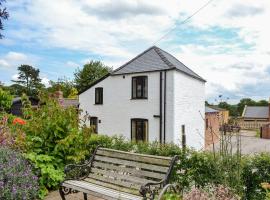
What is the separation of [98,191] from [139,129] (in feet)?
47.6

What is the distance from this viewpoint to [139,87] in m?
19.8

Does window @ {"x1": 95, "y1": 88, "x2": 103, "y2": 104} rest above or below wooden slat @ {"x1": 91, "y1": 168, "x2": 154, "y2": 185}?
above

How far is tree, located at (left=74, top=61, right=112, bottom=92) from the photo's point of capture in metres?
44.9

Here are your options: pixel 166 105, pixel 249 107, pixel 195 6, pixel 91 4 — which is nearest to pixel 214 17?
pixel 195 6

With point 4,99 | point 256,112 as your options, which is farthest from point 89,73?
point 256,112

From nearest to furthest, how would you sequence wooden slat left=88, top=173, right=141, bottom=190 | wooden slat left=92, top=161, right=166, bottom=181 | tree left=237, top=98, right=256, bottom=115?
wooden slat left=92, top=161, right=166, bottom=181 → wooden slat left=88, top=173, right=141, bottom=190 → tree left=237, top=98, right=256, bottom=115

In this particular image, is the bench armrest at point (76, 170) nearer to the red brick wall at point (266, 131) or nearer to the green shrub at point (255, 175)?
the green shrub at point (255, 175)

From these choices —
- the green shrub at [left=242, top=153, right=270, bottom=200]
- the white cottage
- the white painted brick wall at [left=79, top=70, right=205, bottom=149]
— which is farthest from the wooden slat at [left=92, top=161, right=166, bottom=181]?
the white cottage

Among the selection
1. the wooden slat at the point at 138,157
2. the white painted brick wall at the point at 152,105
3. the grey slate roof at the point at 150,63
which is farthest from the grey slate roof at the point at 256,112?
the wooden slat at the point at 138,157

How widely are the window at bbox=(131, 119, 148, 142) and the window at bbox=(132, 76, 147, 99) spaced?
1.60m

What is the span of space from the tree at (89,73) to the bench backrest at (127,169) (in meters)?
39.0

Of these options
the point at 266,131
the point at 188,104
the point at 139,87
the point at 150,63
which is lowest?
the point at 266,131

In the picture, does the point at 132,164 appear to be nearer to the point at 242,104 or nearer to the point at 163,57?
the point at 242,104

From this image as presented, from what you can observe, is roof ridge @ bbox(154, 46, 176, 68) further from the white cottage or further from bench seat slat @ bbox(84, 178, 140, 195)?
bench seat slat @ bbox(84, 178, 140, 195)
